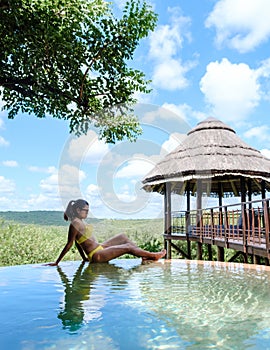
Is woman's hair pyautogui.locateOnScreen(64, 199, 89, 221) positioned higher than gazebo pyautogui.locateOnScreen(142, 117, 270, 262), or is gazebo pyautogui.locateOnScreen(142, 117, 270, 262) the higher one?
gazebo pyautogui.locateOnScreen(142, 117, 270, 262)

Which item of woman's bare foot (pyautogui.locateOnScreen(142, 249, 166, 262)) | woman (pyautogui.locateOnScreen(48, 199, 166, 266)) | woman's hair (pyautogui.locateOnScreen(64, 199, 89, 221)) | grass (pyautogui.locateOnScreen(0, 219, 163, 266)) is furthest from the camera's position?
grass (pyautogui.locateOnScreen(0, 219, 163, 266))

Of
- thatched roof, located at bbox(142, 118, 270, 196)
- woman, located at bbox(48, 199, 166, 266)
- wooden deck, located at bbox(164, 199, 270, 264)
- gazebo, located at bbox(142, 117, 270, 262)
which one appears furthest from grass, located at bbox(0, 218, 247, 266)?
woman, located at bbox(48, 199, 166, 266)

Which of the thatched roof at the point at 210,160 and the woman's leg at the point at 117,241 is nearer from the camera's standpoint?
the woman's leg at the point at 117,241

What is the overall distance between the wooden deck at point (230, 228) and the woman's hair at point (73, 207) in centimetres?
293

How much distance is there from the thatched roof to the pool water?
640 cm

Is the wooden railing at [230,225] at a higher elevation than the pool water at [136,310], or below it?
higher

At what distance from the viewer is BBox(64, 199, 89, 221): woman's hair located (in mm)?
5471

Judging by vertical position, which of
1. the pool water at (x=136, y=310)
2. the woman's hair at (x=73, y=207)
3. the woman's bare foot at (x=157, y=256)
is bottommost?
the pool water at (x=136, y=310)

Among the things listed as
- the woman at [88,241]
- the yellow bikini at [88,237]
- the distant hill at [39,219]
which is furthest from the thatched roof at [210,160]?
the yellow bikini at [88,237]

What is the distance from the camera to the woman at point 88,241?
537 cm

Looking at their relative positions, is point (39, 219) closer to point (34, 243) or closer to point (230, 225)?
point (34, 243)

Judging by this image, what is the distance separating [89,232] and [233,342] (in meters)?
3.63

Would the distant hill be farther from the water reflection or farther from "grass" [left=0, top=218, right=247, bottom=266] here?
the water reflection

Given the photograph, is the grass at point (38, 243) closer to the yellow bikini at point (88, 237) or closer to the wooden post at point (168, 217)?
the wooden post at point (168, 217)
